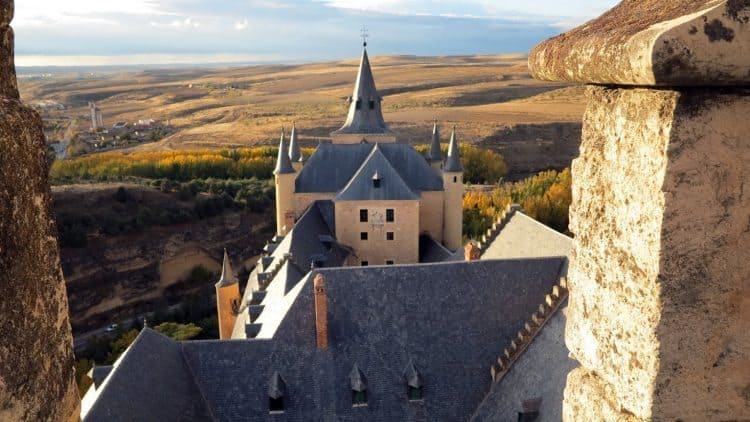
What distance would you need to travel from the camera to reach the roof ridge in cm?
1518

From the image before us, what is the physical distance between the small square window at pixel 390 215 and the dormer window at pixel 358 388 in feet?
39.9

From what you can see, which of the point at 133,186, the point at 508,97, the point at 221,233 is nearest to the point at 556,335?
the point at 221,233

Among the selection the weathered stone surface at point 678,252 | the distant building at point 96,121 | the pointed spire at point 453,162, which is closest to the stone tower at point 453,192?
the pointed spire at point 453,162

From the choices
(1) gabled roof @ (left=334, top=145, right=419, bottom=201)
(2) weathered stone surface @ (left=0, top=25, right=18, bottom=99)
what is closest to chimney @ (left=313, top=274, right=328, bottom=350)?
(1) gabled roof @ (left=334, top=145, right=419, bottom=201)

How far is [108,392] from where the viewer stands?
44.9 ft

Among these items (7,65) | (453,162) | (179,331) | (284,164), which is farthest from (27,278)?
(179,331)

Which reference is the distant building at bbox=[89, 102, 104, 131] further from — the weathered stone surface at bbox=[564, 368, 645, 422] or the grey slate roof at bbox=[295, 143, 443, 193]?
the weathered stone surface at bbox=[564, 368, 645, 422]

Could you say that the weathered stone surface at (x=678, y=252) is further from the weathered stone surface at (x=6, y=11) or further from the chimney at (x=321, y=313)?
the chimney at (x=321, y=313)

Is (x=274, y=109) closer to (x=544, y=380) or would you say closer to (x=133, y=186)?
(x=133, y=186)

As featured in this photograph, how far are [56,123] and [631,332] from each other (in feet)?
420

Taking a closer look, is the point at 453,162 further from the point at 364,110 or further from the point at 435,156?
the point at 364,110

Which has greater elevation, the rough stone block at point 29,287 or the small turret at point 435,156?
the rough stone block at point 29,287

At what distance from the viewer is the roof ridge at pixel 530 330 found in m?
15.2

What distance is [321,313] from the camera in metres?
16.1
